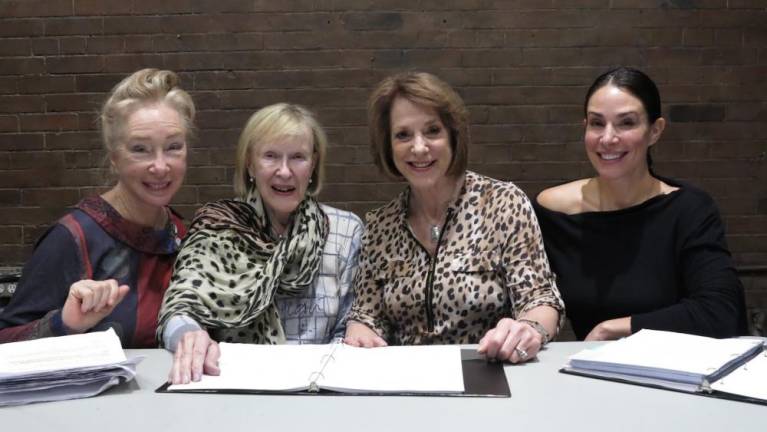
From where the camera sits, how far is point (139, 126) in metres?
1.94

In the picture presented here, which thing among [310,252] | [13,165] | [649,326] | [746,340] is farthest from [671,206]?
[13,165]

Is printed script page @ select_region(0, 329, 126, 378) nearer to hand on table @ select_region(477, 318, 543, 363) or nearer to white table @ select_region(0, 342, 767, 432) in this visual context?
white table @ select_region(0, 342, 767, 432)

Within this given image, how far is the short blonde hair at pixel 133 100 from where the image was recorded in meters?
1.96

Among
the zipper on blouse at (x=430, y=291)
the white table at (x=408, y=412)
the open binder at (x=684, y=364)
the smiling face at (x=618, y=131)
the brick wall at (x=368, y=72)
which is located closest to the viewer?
the white table at (x=408, y=412)

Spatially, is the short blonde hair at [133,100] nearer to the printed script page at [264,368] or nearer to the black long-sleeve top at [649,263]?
the printed script page at [264,368]

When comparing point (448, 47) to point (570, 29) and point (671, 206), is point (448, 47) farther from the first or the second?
point (671, 206)

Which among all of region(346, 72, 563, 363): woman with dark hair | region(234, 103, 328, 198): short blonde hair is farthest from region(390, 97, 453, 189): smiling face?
region(234, 103, 328, 198): short blonde hair

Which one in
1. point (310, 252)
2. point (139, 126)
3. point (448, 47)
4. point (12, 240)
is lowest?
point (12, 240)

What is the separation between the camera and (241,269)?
76.1 inches

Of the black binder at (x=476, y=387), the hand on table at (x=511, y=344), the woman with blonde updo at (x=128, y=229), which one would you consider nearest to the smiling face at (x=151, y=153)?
the woman with blonde updo at (x=128, y=229)

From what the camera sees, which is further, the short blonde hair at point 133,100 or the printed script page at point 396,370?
the short blonde hair at point 133,100

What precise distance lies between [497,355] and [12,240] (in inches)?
111

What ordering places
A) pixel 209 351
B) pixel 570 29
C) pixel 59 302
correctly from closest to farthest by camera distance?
1. pixel 209 351
2. pixel 59 302
3. pixel 570 29

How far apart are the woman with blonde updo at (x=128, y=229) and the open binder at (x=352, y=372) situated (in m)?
0.46
